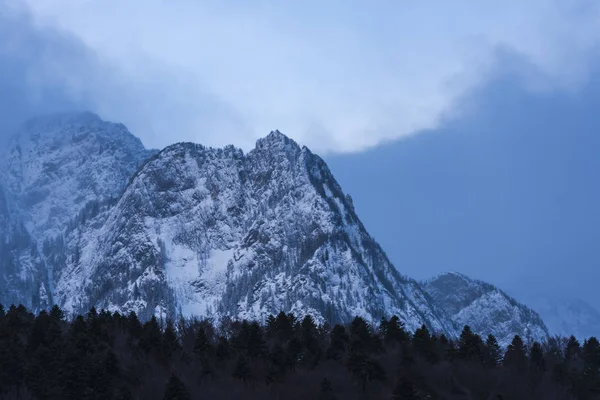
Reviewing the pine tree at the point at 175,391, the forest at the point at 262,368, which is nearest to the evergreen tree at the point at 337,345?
the forest at the point at 262,368

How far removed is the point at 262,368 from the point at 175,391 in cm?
1226

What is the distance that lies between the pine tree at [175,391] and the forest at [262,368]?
2.3 inches

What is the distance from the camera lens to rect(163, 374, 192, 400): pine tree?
45.1 meters

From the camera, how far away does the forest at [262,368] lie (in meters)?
48.0

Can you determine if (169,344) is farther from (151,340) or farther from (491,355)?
(491,355)

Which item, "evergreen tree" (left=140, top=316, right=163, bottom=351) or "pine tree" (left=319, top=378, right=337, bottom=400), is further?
"evergreen tree" (left=140, top=316, right=163, bottom=351)

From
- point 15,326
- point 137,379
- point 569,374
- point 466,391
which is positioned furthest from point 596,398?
point 15,326

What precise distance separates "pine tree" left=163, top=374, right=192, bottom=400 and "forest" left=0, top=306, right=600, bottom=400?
6 cm

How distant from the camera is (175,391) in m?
45.3

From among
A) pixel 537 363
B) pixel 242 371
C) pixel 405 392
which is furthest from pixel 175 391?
pixel 537 363

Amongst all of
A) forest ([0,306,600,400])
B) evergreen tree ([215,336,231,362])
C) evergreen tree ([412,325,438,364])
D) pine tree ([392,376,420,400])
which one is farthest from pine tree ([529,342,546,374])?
evergreen tree ([215,336,231,362])

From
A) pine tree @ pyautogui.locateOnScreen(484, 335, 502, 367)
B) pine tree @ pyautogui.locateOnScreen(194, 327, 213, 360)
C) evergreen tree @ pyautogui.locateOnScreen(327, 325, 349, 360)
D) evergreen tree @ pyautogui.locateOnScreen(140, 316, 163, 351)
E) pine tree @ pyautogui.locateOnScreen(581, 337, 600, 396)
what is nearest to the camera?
pine tree @ pyautogui.locateOnScreen(581, 337, 600, 396)

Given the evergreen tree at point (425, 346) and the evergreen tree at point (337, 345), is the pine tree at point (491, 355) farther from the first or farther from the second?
the evergreen tree at point (337, 345)

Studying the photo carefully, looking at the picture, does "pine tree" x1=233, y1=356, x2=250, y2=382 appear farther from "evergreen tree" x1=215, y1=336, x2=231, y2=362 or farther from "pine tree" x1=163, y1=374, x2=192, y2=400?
"pine tree" x1=163, y1=374, x2=192, y2=400
